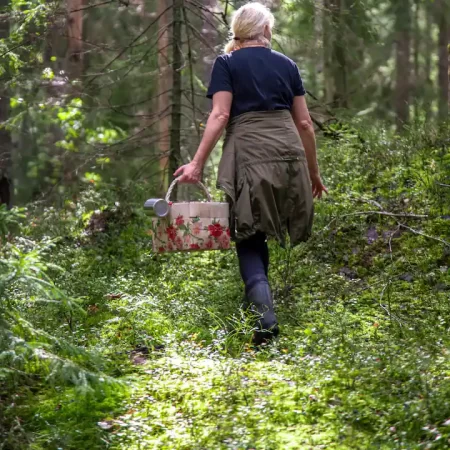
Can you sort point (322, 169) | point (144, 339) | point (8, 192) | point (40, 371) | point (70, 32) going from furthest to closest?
1. point (70, 32)
2. point (8, 192)
3. point (322, 169)
4. point (144, 339)
5. point (40, 371)

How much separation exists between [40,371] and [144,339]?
842mm

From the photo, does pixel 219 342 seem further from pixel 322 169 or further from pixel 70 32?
pixel 70 32

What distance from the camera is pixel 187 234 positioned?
523cm

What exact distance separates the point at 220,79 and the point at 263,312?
174cm

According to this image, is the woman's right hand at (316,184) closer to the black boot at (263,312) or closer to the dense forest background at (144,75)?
the black boot at (263,312)

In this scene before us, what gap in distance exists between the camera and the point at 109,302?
6219mm

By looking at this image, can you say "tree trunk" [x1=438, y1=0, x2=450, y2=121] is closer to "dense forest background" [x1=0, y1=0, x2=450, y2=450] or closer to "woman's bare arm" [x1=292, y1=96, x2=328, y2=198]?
"dense forest background" [x1=0, y1=0, x2=450, y2=450]

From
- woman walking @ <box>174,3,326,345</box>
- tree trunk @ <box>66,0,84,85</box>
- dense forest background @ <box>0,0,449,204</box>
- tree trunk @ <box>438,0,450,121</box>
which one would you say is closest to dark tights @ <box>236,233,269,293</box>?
woman walking @ <box>174,3,326,345</box>

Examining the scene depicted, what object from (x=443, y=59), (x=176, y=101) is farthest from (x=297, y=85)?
(x=443, y=59)

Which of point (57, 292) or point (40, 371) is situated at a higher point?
point (57, 292)

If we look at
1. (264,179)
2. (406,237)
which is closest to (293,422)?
(264,179)

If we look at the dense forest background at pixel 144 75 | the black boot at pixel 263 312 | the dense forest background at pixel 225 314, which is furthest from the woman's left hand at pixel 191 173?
the dense forest background at pixel 144 75

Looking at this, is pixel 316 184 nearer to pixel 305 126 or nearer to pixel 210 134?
pixel 305 126

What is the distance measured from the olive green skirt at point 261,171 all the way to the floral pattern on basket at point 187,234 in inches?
9.7
